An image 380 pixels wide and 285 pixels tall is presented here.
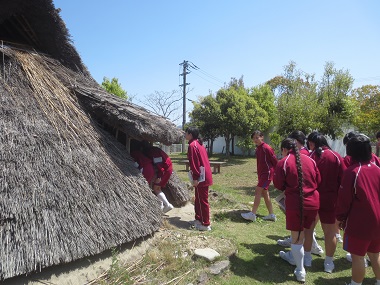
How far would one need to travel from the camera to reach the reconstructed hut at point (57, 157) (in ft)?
9.57

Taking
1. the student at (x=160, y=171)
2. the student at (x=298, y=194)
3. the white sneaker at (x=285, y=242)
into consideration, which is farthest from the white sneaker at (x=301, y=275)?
the student at (x=160, y=171)

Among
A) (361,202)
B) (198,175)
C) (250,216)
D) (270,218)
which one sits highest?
(198,175)

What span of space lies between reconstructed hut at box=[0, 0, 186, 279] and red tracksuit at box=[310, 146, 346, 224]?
2485mm

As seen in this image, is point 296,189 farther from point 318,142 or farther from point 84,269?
point 84,269

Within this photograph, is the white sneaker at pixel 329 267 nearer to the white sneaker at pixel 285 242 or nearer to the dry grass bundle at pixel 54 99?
the white sneaker at pixel 285 242

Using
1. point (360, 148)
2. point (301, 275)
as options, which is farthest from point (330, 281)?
point (360, 148)

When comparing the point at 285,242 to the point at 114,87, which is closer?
the point at 285,242

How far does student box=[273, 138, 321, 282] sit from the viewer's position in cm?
388

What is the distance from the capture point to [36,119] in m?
3.78

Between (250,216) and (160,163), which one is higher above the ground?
(160,163)

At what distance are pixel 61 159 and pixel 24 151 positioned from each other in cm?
43

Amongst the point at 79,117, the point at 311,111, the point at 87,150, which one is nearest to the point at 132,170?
the point at 87,150

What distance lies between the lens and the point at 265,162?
6.00m

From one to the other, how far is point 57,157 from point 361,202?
3.69 m
